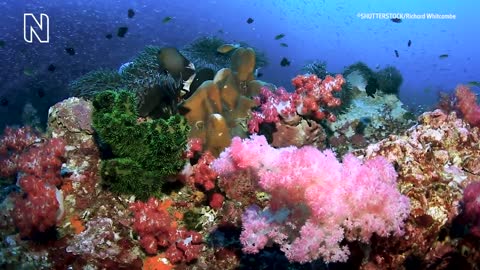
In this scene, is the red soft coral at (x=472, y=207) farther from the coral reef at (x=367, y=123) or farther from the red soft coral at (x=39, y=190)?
the coral reef at (x=367, y=123)

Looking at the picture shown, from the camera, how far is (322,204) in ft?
8.29

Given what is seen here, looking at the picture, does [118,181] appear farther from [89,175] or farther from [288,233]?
[288,233]

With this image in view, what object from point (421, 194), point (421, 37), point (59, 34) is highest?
point (421, 194)

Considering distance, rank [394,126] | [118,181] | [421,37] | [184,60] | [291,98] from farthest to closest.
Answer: [421,37], [394,126], [184,60], [291,98], [118,181]

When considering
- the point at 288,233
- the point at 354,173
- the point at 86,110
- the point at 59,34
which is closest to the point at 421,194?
the point at 354,173

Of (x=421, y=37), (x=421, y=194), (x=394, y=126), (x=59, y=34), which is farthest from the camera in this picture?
(x=421, y=37)

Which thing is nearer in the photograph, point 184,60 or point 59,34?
point 184,60

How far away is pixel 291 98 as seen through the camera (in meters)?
6.13

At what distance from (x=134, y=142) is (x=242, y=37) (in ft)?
235

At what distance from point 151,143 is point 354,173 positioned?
2.70 m

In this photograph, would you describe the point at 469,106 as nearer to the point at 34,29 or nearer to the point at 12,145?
the point at 12,145

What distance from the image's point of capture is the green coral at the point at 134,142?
4.45 meters

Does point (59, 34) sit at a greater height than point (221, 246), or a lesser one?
lesser

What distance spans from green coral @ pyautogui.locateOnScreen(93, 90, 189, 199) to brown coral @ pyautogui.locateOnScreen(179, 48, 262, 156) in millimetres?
1104
